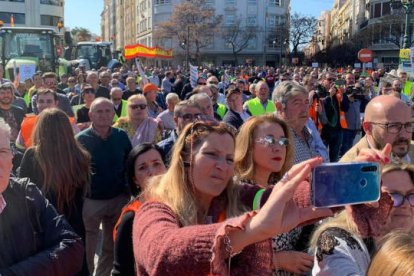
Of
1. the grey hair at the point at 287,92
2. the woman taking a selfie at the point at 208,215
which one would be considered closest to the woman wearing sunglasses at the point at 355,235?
the woman taking a selfie at the point at 208,215

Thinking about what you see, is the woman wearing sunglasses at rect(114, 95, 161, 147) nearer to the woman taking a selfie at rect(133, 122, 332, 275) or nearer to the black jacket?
the black jacket

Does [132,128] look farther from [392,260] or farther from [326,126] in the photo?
[326,126]

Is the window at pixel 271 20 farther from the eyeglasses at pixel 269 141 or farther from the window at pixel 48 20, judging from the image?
the eyeglasses at pixel 269 141

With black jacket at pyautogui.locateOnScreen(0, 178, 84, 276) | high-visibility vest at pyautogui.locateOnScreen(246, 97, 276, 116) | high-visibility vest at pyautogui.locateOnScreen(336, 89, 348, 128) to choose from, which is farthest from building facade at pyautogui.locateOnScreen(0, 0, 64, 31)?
black jacket at pyautogui.locateOnScreen(0, 178, 84, 276)

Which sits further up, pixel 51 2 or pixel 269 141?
pixel 51 2

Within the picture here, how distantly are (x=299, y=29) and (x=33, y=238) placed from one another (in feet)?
241

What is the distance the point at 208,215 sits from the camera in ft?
6.04

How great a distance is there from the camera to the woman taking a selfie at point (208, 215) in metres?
1.20

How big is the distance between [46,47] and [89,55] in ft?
35.8

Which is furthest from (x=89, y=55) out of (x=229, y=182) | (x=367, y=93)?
(x=229, y=182)

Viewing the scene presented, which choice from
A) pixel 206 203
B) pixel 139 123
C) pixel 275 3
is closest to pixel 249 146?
pixel 206 203

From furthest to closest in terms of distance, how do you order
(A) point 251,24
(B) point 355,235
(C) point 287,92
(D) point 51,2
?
(A) point 251,24
(D) point 51,2
(C) point 287,92
(B) point 355,235

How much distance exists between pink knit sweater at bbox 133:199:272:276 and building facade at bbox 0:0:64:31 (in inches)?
2251

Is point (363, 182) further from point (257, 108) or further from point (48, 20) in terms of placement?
point (48, 20)
